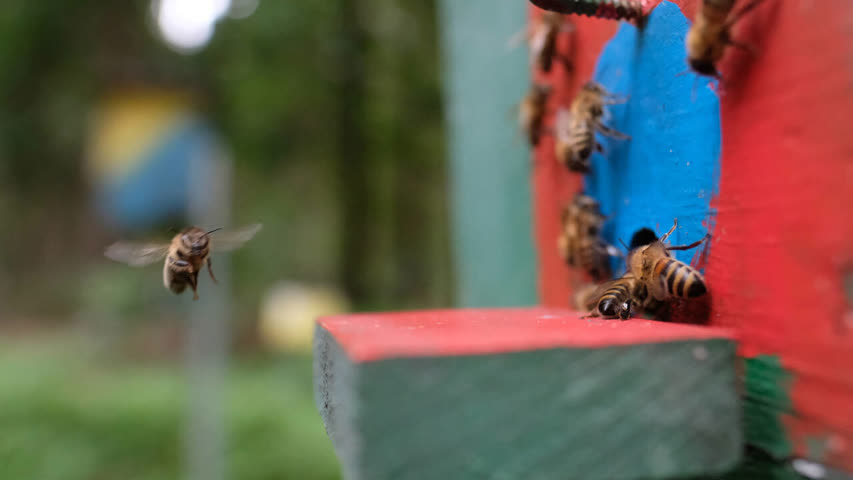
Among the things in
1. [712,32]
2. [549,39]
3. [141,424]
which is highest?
[549,39]

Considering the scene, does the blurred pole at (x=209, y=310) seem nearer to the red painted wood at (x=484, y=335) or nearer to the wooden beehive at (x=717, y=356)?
the red painted wood at (x=484, y=335)

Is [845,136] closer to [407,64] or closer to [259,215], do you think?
[407,64]

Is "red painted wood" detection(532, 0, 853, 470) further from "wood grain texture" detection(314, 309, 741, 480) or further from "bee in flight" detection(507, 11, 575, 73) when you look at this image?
"bee in flight" detection(507, 11, 575, 73)

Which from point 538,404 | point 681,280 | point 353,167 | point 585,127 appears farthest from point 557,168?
point 353,167

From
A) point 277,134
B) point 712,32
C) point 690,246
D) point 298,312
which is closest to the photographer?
point 712,32

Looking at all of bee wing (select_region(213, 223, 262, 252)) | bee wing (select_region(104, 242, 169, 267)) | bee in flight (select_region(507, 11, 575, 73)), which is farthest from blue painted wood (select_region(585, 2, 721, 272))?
bee wing (select_region(104, 242, 169, 267))

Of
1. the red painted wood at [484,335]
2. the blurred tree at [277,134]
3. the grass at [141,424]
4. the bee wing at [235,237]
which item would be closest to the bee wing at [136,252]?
the bee wing at [235,237]

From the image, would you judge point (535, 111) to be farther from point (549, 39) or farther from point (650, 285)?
point (650, 285)
